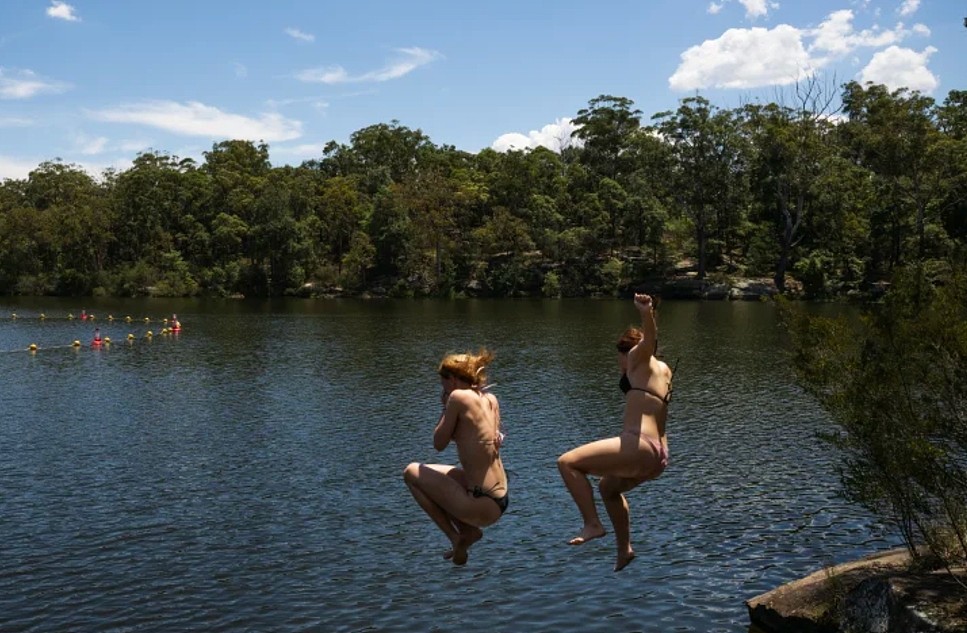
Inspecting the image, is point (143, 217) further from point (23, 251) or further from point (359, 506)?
point (359, 506)

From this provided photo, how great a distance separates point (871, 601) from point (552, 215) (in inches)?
4168

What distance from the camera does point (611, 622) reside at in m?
15.3

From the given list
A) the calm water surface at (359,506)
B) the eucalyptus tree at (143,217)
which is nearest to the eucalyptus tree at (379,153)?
the eucalyptus tree at (143,217)

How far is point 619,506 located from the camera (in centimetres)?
942

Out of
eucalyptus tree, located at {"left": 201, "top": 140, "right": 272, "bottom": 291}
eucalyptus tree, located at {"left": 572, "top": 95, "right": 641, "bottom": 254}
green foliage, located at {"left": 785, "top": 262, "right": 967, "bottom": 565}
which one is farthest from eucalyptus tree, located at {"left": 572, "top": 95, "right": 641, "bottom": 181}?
green foliage, located at {"left": 785, "top": 262, "right": 967, "bottom": 565}

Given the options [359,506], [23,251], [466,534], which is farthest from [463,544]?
[23,251]

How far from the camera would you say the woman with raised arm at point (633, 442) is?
881 centimetres

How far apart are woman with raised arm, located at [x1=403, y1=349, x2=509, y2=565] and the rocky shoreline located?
659 cm

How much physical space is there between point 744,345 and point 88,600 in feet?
155

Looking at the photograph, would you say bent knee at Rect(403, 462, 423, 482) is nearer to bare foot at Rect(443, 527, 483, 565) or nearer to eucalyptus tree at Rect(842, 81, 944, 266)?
bare foot at Rect(443, 527, 483, 565)

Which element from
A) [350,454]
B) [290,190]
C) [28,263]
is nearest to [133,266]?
[28,263]

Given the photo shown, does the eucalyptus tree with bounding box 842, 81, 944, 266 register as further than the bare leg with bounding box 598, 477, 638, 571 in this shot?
Yes

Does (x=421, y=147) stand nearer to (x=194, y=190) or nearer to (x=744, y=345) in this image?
(x=194, y=190)

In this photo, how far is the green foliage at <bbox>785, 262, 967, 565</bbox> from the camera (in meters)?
12.9
